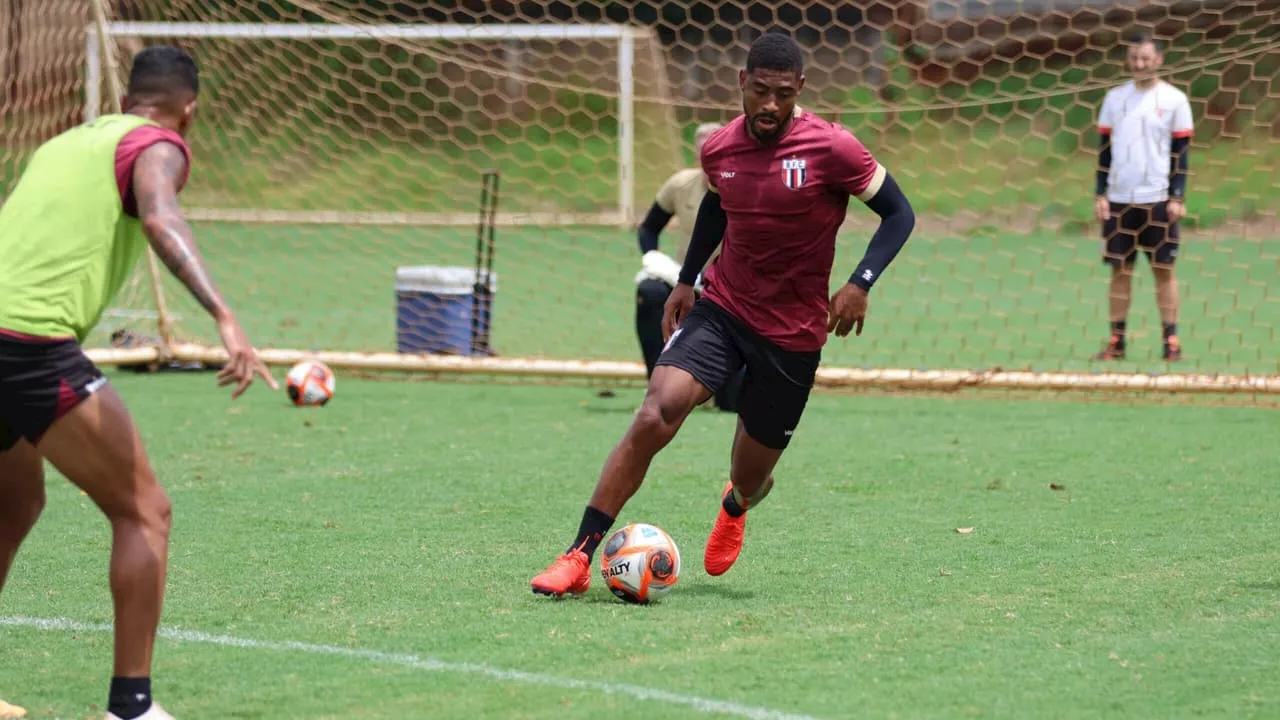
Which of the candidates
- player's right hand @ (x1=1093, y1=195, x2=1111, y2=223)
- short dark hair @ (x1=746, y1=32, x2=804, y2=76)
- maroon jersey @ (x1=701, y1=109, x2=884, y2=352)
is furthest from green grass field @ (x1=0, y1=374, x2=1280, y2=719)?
player's right hand @ (x1=1093, y1=195, x2=1111, y2=223)

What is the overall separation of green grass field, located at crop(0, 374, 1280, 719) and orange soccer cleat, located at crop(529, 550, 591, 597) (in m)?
0.06

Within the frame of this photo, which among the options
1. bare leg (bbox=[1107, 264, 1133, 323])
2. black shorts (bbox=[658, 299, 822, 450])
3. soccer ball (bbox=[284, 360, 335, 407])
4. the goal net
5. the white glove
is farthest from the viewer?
the goal net

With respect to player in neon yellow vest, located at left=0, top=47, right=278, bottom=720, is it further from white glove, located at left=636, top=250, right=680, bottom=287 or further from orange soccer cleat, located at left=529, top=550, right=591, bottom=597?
white glove, located at left=636, top=250, right=680, bottom=287

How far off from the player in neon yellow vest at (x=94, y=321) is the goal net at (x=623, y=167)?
7.18 meters

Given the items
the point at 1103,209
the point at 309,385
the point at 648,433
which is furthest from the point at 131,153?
the point at 1103,209

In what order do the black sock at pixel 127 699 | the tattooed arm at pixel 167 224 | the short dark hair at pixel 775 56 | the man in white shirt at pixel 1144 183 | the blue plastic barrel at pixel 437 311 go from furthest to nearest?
the blue plastic barrel at pixel 437 311 < the man in white shirt at pixel 1144 183 < the short dark hair at pixel 775 56 < the black sock at pixel 127 699 < the tattooed arm at pixel 167 224

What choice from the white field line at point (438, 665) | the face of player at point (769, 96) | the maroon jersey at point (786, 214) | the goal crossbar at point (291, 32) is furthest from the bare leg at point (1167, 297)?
the white field line at point (438, 665)

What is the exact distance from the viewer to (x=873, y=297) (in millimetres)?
15484

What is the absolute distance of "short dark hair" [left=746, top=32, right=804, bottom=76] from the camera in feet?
18.4

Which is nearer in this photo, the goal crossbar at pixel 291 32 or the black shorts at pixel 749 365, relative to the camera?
the black shorts at pixel 749 365

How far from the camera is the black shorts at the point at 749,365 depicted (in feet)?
19.4

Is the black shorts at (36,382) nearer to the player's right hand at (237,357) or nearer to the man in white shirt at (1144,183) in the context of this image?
the player's right hand at (237,357)

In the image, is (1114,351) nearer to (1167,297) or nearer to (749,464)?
(1167,297)

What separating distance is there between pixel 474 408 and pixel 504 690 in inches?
245
